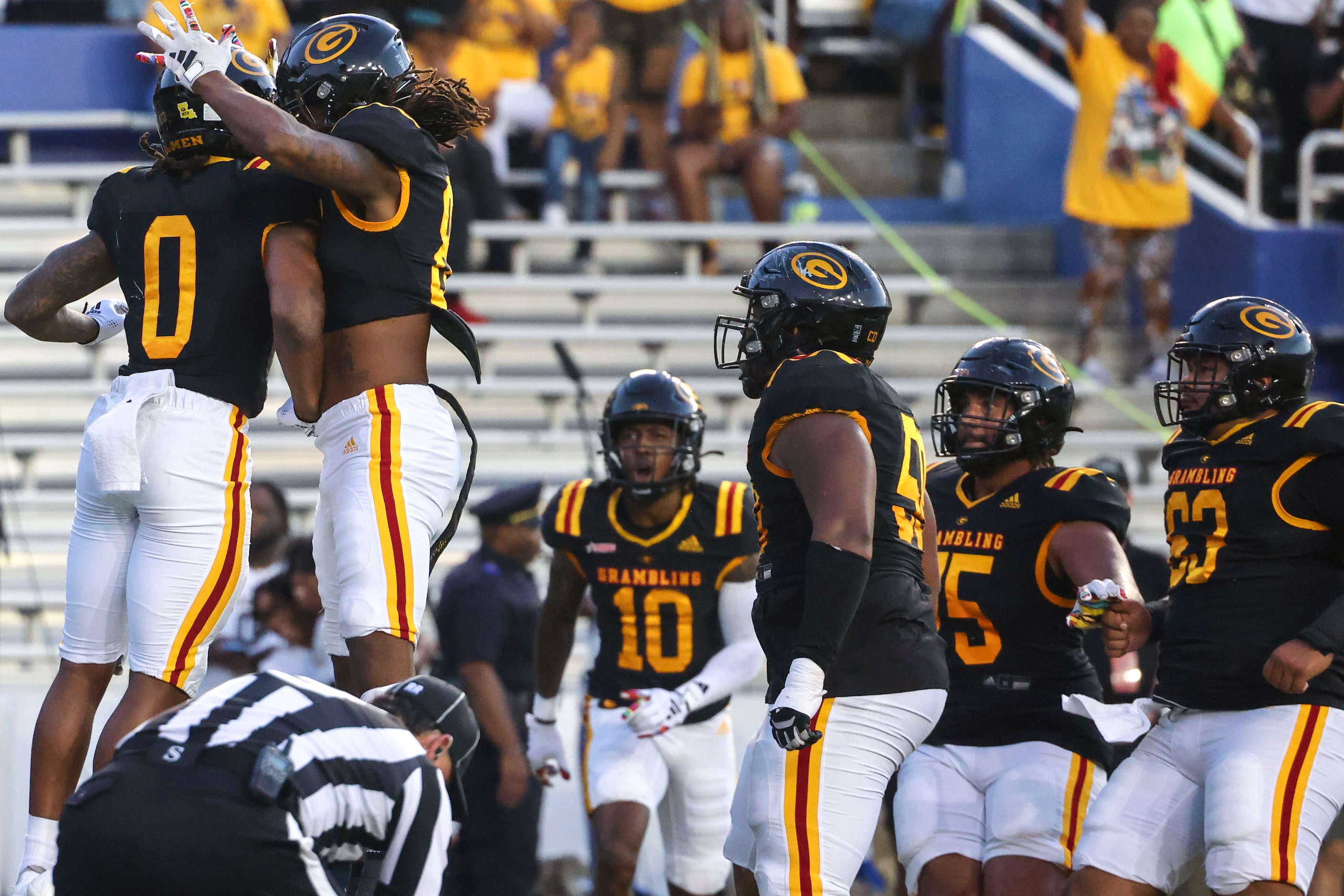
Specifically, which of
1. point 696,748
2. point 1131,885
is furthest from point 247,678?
point 696,748

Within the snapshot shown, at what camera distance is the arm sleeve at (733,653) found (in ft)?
19.2

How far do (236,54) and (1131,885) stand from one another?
2.98 meters

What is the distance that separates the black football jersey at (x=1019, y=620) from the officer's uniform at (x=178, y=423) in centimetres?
195

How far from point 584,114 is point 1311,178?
4.39m

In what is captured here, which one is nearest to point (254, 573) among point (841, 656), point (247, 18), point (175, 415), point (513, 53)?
point (175, 415)

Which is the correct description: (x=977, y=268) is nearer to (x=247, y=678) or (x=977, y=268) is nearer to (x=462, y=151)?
(x=462, y=151)

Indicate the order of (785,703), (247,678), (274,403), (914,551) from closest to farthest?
1. (247,678)
2. (785,703)
3. (914,551)
4. (274,403)

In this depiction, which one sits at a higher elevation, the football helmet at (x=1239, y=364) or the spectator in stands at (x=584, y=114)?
the spectator in stands at (x=584, y=114)

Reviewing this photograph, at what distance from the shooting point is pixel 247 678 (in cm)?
346

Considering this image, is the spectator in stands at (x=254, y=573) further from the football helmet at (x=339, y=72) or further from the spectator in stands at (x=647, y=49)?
the spectator in stands at (x=647, y=49)

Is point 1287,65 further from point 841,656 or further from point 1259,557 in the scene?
point 841,656

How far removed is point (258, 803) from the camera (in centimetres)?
319

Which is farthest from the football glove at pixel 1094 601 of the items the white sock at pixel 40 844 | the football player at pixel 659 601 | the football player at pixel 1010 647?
the white sock at pixel 40 844

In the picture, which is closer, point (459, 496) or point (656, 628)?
point (459, 496)
